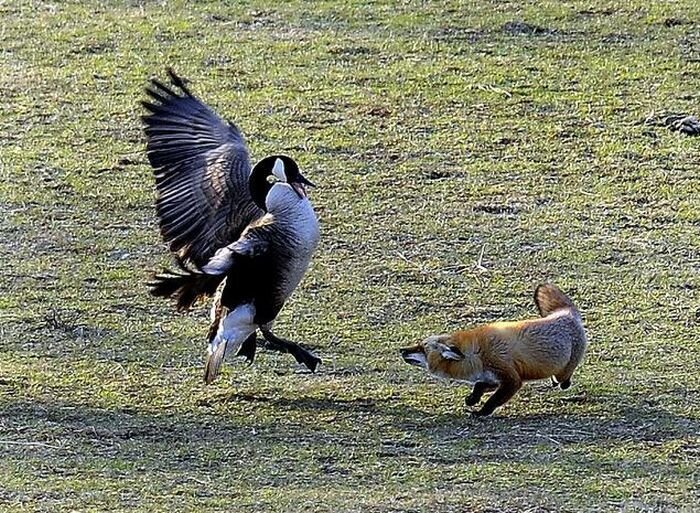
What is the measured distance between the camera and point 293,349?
6.40 m

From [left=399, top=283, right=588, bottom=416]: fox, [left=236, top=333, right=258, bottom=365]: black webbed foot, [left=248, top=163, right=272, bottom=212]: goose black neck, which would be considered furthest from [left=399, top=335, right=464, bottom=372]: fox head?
[left=248, top=163, right=272, bottom=212]: goose black neck

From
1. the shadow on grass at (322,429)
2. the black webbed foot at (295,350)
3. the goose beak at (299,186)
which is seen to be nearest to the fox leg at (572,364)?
the shadow on grass at (322,429)

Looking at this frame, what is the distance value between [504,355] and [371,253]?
1.96 metres

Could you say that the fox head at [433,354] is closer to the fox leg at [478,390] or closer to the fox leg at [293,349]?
the fox leg at [478,390]

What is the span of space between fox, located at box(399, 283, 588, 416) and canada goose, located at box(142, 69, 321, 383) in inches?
21.1

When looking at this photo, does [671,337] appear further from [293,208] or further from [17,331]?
[17,331]

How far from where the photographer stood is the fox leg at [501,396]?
19.4 feet

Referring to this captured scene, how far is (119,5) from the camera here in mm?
11930

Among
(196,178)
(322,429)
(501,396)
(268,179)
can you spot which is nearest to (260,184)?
(268,179)

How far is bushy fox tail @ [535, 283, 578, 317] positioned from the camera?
6348 millimetres

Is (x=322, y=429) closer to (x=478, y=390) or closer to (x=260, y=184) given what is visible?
(x=478, y=390)

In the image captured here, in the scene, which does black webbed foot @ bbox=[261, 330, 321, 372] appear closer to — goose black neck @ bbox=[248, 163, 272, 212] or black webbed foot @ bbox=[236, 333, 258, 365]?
black webbed foot @ bbox=[236, 333, 258, 365]

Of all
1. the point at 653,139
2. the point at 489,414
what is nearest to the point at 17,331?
the point at 489,414

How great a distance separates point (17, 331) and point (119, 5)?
5498mm
